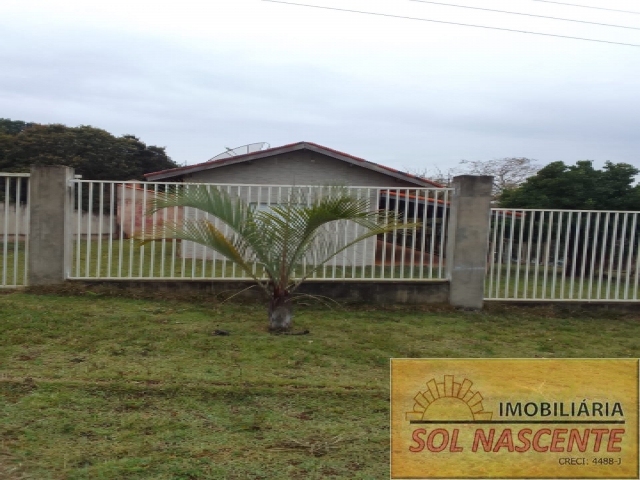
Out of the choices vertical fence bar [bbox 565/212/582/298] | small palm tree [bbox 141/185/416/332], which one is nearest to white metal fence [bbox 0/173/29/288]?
small palm tree [bbox 141/185/416/332]

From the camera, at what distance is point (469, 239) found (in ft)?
23.9

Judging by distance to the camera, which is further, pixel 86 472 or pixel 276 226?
pixel 276 226

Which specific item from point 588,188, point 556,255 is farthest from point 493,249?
point 588,188

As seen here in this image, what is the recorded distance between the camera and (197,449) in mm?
3193

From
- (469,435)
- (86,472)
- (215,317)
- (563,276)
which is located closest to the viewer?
(469,435)

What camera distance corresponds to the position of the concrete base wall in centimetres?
712

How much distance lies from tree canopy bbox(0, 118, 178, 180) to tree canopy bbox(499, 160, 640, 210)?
24273 mm

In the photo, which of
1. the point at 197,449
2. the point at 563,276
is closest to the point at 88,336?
the point at 197,449

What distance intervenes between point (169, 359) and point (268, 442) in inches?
72.3

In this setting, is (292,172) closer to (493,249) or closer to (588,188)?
(493,249)

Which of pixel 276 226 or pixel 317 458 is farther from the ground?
pixel 276 226

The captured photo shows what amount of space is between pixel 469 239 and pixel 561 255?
1667 mm

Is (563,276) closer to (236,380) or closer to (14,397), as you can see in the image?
(236,380)

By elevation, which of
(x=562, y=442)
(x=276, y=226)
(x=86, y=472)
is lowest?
(x=86, y=472)
